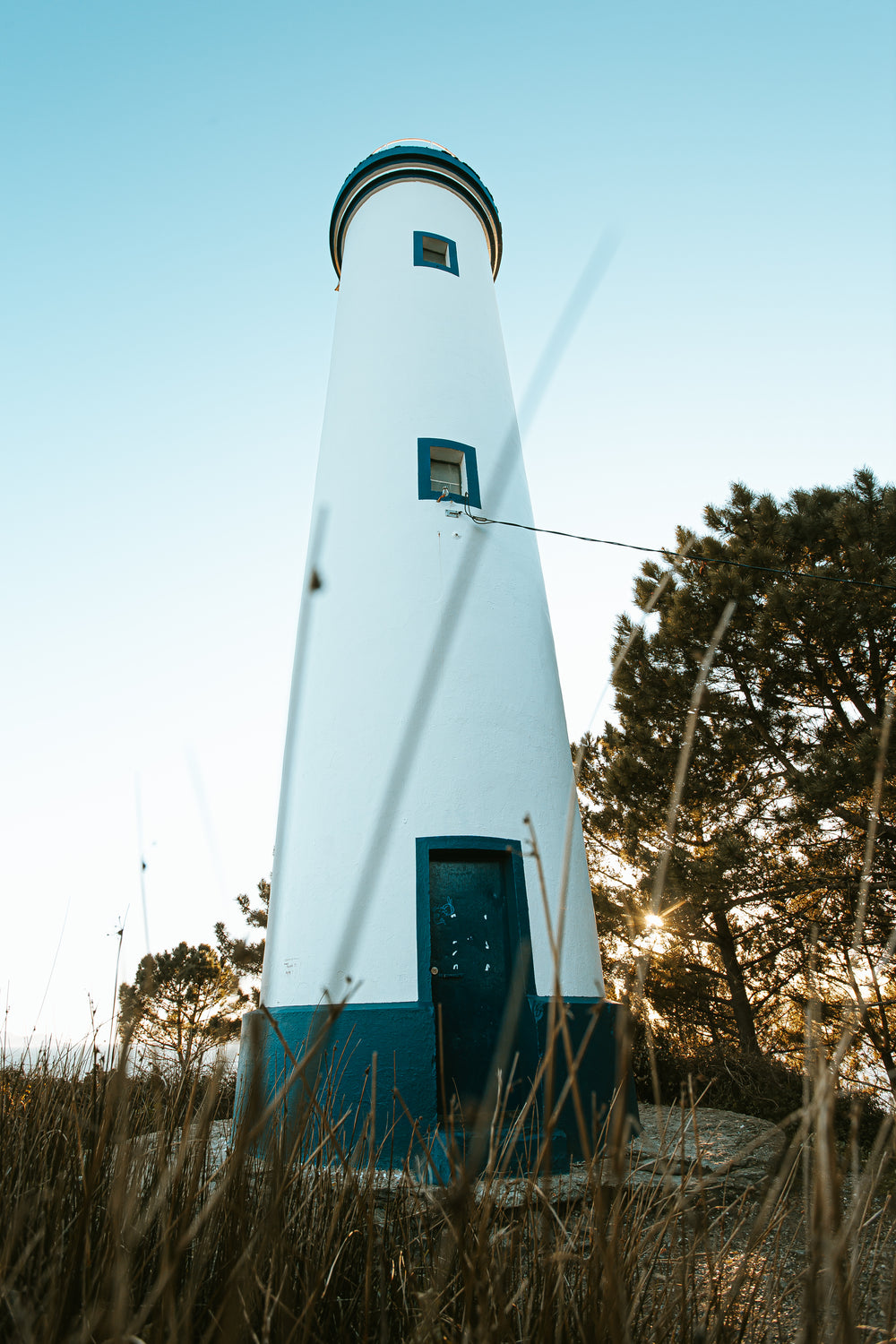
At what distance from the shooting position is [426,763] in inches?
215

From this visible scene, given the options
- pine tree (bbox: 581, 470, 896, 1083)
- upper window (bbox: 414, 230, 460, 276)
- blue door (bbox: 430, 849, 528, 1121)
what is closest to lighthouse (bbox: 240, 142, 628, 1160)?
blue door (bbox: 430, 849, 528, 1121)

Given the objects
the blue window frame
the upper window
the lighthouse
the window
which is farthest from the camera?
the upper window

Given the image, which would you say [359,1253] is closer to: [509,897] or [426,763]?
[509,897]

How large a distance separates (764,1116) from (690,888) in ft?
6.10

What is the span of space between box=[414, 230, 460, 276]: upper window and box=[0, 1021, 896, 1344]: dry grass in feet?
27.9

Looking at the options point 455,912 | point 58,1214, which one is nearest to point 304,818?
point 455,912

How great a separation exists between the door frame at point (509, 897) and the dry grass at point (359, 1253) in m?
3.19

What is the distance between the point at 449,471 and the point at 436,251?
10.9 feet

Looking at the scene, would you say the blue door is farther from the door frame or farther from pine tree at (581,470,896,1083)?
pine tree at (581,470,896,1083)

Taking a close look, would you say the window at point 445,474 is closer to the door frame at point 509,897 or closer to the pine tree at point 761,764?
the pine tree at point 761,764

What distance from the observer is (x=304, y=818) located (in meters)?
5.59

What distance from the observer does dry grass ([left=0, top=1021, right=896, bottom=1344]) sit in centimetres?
86

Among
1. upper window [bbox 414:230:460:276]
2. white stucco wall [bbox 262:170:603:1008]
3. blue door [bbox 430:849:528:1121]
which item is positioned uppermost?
upper window [bbox 414:230:460:276]

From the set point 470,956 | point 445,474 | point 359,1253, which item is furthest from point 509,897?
point 359,1253
